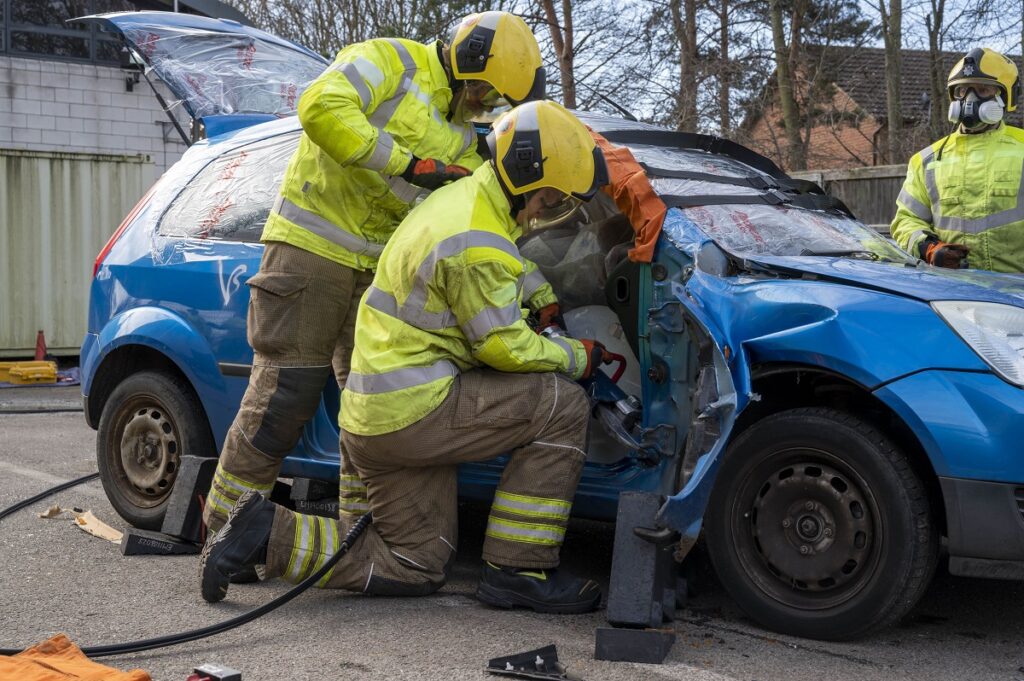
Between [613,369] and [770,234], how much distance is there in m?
0.73

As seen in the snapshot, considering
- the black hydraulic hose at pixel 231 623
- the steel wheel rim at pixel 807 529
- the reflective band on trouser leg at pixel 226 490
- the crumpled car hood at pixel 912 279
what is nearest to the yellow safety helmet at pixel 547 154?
the crumpled car hood at pixel 912 279

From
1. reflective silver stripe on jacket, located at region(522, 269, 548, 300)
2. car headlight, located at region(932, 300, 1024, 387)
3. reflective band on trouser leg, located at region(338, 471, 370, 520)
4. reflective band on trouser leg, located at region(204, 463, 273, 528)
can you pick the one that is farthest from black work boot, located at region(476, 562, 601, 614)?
car headlight, located at region(932, 300, 1024, 387)

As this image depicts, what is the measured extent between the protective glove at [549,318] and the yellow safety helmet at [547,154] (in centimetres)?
47

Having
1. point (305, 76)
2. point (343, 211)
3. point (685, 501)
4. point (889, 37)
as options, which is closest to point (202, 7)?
point (889, 37)

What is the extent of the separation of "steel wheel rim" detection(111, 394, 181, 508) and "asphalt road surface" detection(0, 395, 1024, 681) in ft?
1.17

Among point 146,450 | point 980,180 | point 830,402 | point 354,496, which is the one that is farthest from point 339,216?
point 980,180

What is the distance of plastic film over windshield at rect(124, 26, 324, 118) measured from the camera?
224 inches

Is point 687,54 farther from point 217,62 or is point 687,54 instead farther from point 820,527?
point 820,527

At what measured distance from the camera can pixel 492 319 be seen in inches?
149

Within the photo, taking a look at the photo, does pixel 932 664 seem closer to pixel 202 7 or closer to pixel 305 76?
pixel 305 76

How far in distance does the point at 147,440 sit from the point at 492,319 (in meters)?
2.10

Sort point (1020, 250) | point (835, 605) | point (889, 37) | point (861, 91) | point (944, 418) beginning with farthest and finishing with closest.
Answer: point (861, 91) → point (889, 37) → point (1020, 250) → point (835, 605) → point (944, 418)

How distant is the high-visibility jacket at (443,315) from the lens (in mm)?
3793

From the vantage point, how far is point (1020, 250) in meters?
5.11
